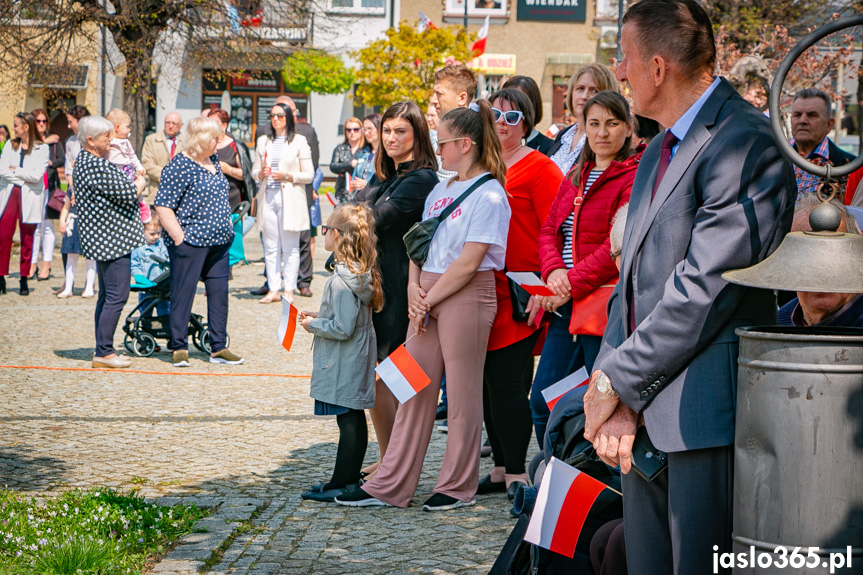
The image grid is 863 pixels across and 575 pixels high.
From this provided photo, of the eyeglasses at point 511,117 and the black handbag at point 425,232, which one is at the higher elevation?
the eyeglasses at point 511,117

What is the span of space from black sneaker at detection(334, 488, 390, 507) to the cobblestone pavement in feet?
0.18

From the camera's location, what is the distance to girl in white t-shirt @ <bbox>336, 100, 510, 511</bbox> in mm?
5316

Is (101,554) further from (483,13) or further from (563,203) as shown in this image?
(483,13)

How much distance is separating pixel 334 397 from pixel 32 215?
978 centimetres

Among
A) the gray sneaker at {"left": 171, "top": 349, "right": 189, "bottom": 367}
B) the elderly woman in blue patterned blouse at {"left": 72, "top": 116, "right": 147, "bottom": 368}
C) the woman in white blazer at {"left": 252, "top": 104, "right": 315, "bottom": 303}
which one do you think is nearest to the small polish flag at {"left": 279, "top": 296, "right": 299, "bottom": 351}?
the elderly woman in blue patterned blouse at {"left": 72, "top": 116, "right": 147, "bottom": 368}

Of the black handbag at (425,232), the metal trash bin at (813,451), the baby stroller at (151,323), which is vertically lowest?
the baby stroller at (151,323)

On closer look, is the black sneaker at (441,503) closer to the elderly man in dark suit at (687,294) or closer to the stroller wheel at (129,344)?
the elderly man in dark suit at (687,294)

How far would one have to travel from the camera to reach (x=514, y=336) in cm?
565

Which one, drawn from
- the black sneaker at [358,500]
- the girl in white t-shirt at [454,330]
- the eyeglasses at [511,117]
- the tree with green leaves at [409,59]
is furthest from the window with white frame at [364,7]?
the black sneaker at [358,500]

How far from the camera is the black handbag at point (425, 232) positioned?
5.32 metres

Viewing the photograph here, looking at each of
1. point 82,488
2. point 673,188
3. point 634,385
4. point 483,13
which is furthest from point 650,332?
point 483,13

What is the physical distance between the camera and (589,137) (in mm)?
5242

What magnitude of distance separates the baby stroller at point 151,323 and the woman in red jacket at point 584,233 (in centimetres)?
498

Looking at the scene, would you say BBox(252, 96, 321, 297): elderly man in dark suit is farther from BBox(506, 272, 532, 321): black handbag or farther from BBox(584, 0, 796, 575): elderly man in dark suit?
BBox(584, 0, 796, 575): elderly man in dark suit
